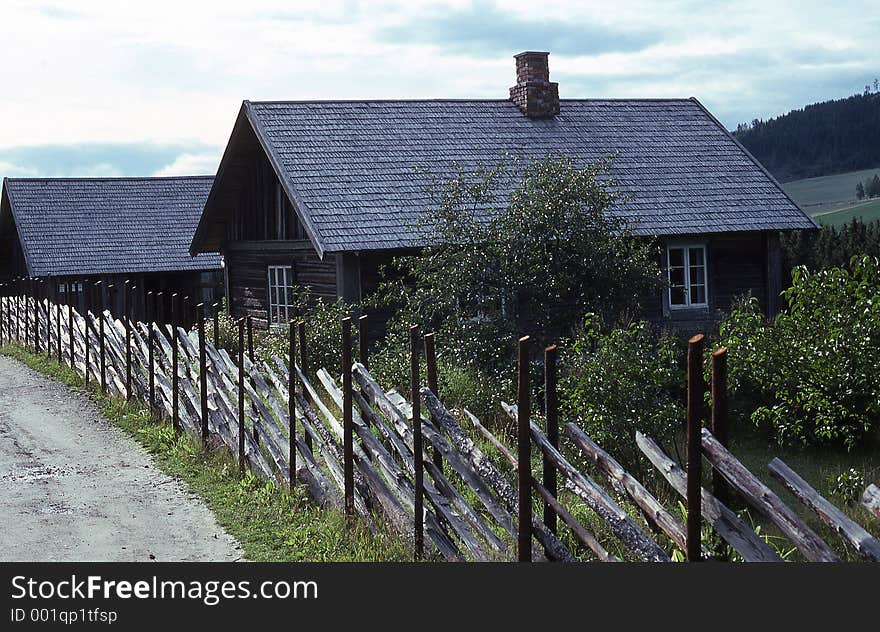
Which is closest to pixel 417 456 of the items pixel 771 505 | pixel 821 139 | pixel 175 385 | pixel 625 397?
pixel 771 505

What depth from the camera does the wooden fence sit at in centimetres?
420

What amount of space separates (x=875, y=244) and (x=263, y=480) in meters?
24.4

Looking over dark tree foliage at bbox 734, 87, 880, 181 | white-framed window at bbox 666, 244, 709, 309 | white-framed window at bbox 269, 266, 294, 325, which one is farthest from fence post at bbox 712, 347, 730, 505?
dark tree foliage at bbox 734, 87, 880, 181

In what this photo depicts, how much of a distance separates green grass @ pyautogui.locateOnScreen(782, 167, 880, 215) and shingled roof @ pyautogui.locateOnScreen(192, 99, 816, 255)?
209 ft

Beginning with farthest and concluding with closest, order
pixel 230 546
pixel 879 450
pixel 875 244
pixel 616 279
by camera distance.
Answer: pixel 875 244 → pixel 616 279 → pixel 879 450 → pixel 230 546

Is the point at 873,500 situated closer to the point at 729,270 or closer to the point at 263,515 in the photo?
the point at 263,515

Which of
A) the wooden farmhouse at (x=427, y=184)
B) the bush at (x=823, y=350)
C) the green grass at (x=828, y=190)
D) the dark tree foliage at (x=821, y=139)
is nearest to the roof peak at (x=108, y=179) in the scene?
the wooden farmhouse at (x=427, y=184)

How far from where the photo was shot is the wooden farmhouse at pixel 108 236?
90.7ft

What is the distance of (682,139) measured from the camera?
2183cm

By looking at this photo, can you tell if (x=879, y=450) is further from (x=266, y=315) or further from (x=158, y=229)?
(x=158, y=229)

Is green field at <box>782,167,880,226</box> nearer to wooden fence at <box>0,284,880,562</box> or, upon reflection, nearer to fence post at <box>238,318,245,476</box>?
wooden fence at <box>0,284,880,562</box>

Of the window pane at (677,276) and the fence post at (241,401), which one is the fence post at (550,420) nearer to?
the fence post at (241,401)

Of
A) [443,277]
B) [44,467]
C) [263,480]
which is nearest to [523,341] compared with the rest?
[263,480]

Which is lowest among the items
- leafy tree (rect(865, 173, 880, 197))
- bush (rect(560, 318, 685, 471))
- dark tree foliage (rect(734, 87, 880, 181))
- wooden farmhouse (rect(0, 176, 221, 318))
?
bush (rect(560, 318, 685, 471))
